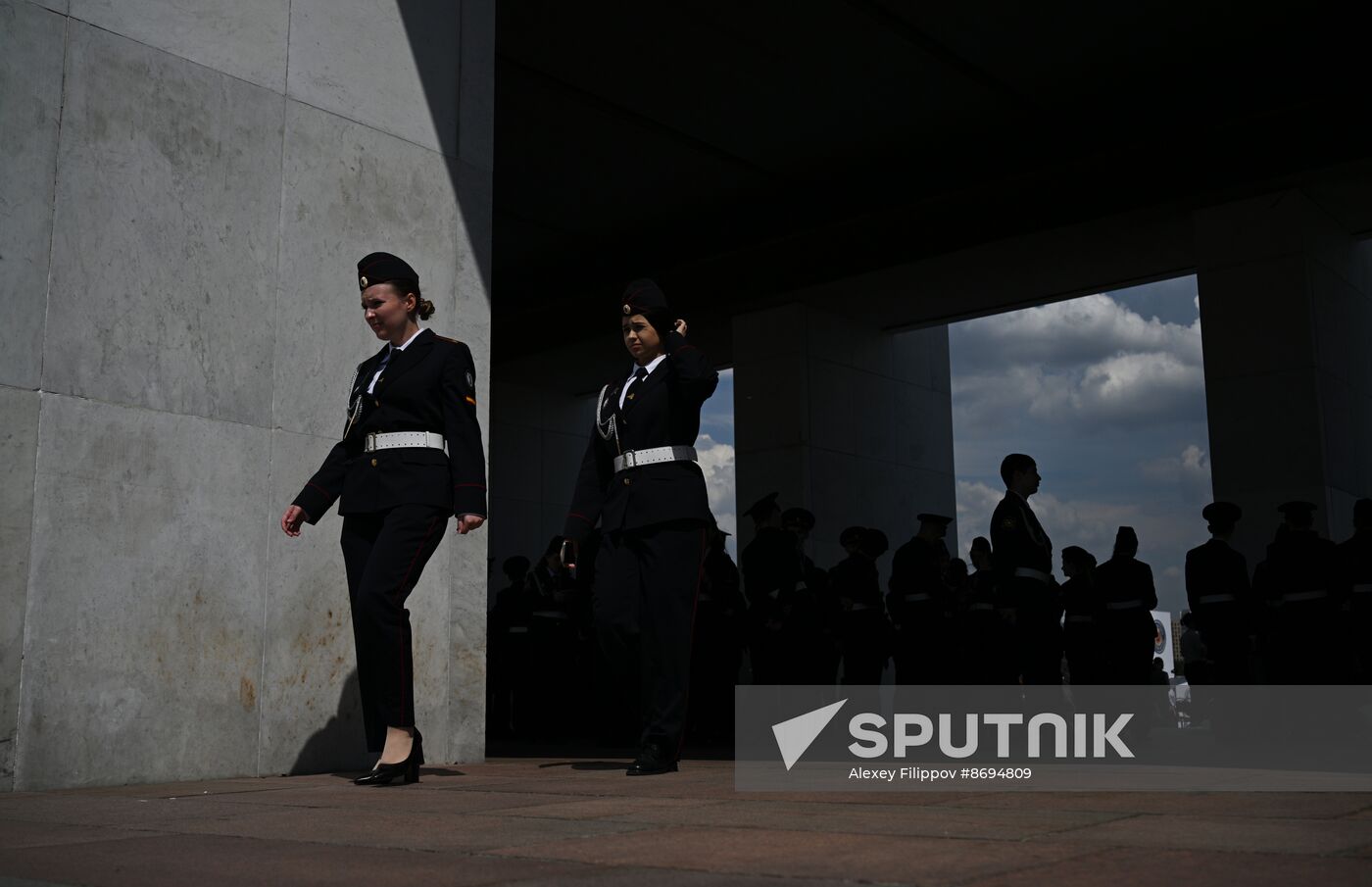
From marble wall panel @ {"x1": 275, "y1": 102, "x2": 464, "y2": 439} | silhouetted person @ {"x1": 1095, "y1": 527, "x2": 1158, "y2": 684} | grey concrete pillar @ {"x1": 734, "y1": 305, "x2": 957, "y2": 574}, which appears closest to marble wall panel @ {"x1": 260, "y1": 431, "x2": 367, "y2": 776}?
marble wall panel @ {"x1": 275, "y1": 102, "x2": 464, "y2": 439}

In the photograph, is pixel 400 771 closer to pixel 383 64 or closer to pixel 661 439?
pixel 661 439

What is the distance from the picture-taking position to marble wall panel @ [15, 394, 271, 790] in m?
4.47

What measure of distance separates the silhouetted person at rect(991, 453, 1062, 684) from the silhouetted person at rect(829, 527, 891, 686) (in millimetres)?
2276

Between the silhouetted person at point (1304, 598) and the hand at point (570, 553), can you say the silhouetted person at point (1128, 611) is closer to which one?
the silhouetted person at point (1304, 598)

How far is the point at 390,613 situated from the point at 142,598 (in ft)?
3.42

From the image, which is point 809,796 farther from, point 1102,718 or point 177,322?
point 1102,718

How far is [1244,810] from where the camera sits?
298cm

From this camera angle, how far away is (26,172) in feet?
15.0

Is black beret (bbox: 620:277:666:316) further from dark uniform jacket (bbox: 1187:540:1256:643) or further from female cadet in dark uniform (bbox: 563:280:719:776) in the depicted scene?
dark uniform jacket (bbox: 1187:540:1256:643)

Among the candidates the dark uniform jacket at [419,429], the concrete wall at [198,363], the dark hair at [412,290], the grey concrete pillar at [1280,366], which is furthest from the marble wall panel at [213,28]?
the grey concrete pillar at [1280,366]

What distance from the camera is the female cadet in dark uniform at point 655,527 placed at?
15.9ft

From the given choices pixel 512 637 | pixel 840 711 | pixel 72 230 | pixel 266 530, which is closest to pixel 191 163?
pixel 72 230

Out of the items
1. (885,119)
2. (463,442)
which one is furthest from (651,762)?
(885,119)

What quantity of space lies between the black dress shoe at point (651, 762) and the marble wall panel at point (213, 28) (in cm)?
311
